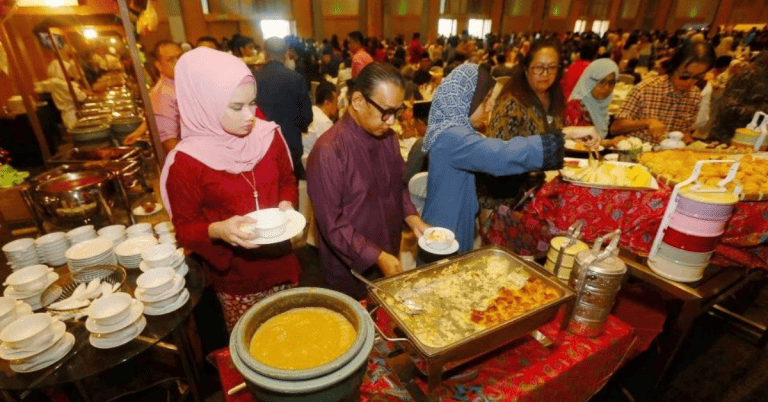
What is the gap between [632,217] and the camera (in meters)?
1.74

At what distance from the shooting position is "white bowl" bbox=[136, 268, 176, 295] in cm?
148

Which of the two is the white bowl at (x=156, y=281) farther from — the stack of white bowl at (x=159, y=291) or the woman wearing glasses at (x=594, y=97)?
the woman wearing glasses at (x=594, y=97)

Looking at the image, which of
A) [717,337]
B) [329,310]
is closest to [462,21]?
[717,337]

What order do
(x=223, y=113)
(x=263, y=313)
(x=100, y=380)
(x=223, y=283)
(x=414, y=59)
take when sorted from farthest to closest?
(x=414, y=59) < (x=100, y=380) < (x=223, y=283) < (x=223, y=113) < (x=263, y=313)

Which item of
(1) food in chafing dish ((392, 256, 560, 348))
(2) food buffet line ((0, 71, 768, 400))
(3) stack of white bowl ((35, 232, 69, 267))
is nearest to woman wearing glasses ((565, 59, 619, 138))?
(2) food buffet line ((0, 71, 768, 400))

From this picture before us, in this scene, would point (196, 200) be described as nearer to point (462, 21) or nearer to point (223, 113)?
point (223, 113)

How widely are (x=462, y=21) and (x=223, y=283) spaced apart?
24.4 meters

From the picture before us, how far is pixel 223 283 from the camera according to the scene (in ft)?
5.70

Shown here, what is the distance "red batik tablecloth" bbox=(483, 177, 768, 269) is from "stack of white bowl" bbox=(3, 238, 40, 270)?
2615mm

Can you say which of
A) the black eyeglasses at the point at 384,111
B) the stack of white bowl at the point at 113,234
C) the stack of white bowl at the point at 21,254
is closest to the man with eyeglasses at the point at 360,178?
the black eyeglasses at the point at 384,111

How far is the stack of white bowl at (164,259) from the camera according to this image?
1.65 metres

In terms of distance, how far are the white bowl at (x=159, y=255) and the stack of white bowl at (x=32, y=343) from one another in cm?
40

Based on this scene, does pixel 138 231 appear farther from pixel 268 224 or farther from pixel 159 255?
pixel 268 224

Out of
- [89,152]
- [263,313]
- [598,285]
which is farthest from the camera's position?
[89,152]
